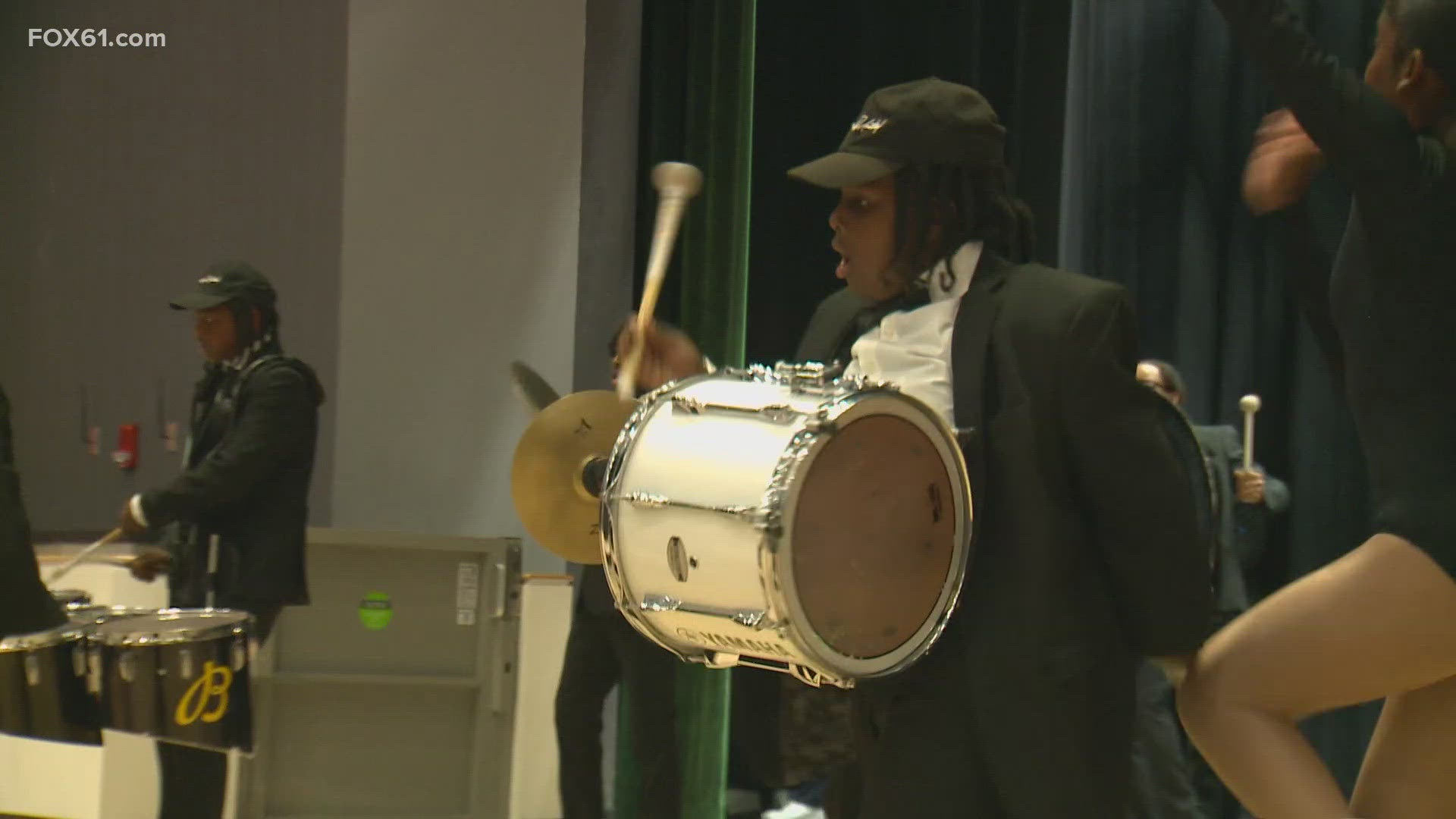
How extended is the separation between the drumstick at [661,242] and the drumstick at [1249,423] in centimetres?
159

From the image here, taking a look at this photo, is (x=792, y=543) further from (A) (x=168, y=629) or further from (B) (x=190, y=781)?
(B) (x=190, y=781)

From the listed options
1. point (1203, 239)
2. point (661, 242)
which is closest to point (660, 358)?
point (661, 242)

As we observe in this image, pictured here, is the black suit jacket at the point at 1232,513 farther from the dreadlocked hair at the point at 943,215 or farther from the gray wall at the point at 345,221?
the gray wall at the point at 345,221

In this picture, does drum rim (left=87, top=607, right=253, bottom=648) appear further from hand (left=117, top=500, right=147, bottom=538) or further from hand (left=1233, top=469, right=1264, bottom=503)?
hand (left=1233, top=469, right=1264, bottom=503)

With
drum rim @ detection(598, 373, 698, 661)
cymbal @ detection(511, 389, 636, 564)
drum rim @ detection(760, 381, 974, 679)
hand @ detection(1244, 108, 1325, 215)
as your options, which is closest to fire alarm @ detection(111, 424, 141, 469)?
cymbal @ detection(511, 389, 636, 564)

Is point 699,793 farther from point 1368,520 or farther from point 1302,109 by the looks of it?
point 1302,109

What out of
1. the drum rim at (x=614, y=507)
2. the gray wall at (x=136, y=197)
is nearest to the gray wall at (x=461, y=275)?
the gray wall at (x=136, y=197)

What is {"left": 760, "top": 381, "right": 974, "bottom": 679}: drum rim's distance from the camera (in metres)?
1.71

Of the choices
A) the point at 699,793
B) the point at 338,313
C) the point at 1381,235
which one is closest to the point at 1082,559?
the point at 1381,235

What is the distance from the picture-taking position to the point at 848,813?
192 cm

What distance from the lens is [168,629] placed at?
120 inches

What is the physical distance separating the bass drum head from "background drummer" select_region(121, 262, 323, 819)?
2.23m

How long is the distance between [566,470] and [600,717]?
1.42 metres

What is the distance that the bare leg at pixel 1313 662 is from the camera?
1.53m
